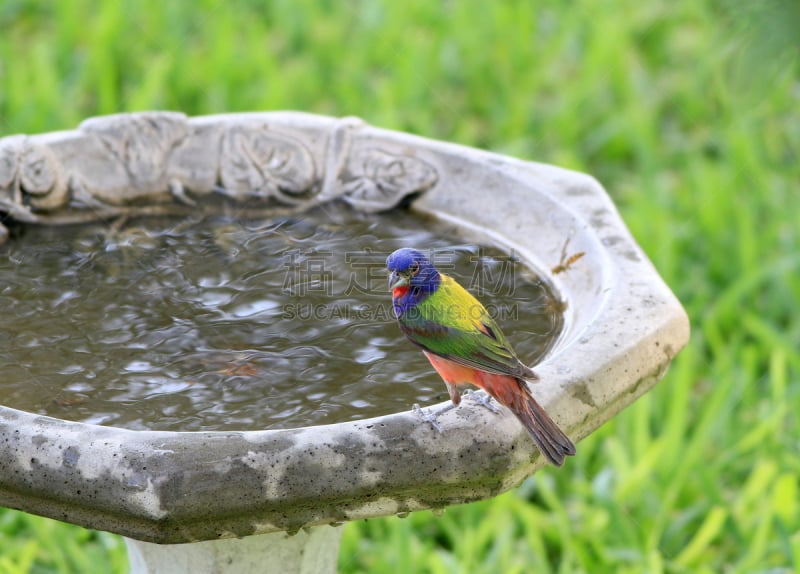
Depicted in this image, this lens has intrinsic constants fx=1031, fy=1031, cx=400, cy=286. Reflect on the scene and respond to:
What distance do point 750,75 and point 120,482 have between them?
4.00 feet

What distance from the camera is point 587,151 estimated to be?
5.81 meters

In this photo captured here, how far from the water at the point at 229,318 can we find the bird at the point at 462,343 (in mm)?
223

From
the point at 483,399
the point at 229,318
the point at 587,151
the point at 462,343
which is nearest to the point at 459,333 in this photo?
the point at 462,343

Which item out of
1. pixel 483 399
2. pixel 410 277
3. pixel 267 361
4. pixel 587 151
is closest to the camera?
pixel 483 399

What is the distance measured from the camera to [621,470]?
3662 millimetres

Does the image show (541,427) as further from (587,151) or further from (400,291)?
(587,151)

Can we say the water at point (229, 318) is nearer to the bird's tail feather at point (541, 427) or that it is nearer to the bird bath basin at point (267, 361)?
the bird bath basin at point (267, 361)

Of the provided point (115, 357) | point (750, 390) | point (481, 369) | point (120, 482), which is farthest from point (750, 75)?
point (750, 390)

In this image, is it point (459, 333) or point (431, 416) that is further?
point (459, 333)

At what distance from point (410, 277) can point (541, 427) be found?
44 cm

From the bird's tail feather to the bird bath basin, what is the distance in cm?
3

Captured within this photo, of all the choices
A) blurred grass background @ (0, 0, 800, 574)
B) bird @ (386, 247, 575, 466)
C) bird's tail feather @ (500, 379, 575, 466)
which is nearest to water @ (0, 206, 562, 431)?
bird @ (386, 247, 575, 466)

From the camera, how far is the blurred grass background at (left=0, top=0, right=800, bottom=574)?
3508 millimetres

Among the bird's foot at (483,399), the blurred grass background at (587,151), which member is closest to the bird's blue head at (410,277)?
the bird's foot at (483,399)
